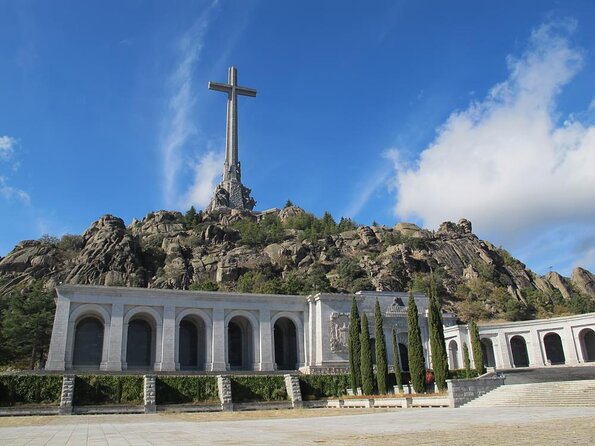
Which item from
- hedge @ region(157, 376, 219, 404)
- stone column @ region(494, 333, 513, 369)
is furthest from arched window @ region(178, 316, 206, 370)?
stone column @ region(494, 333, 513, 369)

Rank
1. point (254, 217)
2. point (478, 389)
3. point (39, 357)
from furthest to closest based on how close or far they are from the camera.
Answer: point (254, 217), point (39, 357), point (478, 389)

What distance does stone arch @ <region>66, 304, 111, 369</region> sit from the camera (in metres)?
36.0

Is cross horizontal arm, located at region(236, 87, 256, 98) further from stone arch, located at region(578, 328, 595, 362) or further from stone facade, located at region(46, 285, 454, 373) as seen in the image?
stone arch, located at region(578, 328, 595, 362)

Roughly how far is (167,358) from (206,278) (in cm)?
3834

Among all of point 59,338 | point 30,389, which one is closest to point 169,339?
point 59,338

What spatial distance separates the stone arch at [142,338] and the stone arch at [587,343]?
35.7 m

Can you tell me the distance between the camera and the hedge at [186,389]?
3119 centimetres

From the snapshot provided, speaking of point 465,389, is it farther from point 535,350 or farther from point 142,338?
point 142,338

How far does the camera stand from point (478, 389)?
2484cm

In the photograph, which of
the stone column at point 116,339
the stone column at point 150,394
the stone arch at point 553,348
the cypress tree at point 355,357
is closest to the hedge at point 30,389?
the stone column at point 150,394

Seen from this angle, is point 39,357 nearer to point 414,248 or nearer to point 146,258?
point 146,258

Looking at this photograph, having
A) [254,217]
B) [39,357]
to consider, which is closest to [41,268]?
[39,357]

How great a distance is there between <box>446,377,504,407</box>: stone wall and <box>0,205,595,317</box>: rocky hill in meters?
38.3

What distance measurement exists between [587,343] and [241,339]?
30958 millimetres
